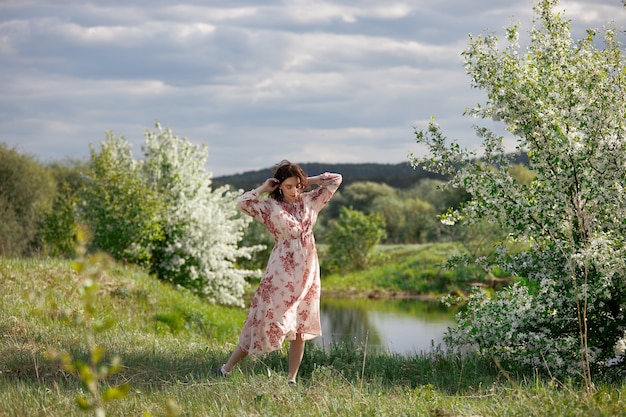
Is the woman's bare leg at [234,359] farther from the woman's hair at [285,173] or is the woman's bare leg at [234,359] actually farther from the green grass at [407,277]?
the green grass at [407,277]

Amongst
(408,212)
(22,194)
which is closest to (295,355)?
(22,194)

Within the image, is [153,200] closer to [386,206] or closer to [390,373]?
[390,373]

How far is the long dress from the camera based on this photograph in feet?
21.6

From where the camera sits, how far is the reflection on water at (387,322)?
16.3 metres

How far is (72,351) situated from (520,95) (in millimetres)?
5478

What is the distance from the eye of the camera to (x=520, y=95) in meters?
7.57

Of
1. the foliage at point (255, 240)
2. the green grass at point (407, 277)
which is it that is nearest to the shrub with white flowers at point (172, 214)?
the foliage at point (255, 240)

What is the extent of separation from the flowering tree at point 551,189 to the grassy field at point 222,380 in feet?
1.74

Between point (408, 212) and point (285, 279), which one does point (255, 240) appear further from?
point (285, 279)

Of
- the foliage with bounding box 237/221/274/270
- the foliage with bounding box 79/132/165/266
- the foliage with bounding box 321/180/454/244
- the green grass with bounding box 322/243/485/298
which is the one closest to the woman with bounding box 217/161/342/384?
the foliage with bounding box 79/132/165/266

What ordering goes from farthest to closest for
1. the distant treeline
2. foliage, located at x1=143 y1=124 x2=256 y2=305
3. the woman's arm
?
the distant treeline < foliage, located at x1=143 y1=124 x2=256 y2=305 < the woman's arm

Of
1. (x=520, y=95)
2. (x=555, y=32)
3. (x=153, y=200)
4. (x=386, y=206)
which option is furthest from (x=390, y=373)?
(x=386, y=206)

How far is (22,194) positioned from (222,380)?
26.1 metres

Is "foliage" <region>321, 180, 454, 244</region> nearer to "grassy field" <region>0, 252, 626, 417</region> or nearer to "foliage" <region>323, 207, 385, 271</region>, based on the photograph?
"foliage" <region>323, 207, 385, 271</region>
